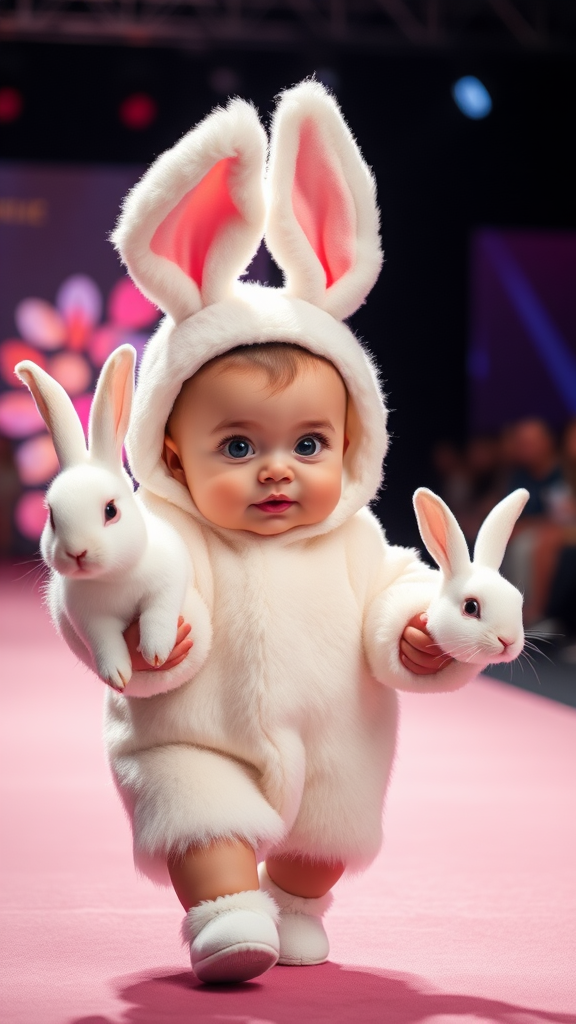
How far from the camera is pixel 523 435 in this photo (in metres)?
6.73

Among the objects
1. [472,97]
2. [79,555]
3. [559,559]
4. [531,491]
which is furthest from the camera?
[472,97]

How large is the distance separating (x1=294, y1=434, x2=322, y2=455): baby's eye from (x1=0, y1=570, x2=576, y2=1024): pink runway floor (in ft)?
2.18

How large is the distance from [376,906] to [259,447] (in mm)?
854

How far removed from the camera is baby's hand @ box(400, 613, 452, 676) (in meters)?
1.77

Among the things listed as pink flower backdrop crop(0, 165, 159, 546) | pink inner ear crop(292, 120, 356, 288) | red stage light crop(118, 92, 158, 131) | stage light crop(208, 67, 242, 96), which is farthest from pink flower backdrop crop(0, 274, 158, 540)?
pink inner ear crop(292, 120, 356, 288)

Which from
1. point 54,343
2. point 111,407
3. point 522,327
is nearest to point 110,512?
point 111,407

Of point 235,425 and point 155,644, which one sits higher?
point 235,425

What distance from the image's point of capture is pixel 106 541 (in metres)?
1.60

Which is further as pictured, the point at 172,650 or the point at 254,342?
the point at 254,342

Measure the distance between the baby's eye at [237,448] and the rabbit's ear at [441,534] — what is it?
22 cm

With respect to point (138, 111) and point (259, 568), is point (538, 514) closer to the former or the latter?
point (138, 111)

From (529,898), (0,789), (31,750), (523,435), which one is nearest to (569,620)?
(523,435)

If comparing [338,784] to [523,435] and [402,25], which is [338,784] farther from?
[402,25]

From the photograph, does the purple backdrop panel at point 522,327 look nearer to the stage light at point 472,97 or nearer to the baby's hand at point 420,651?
the stage light at point 472,97
